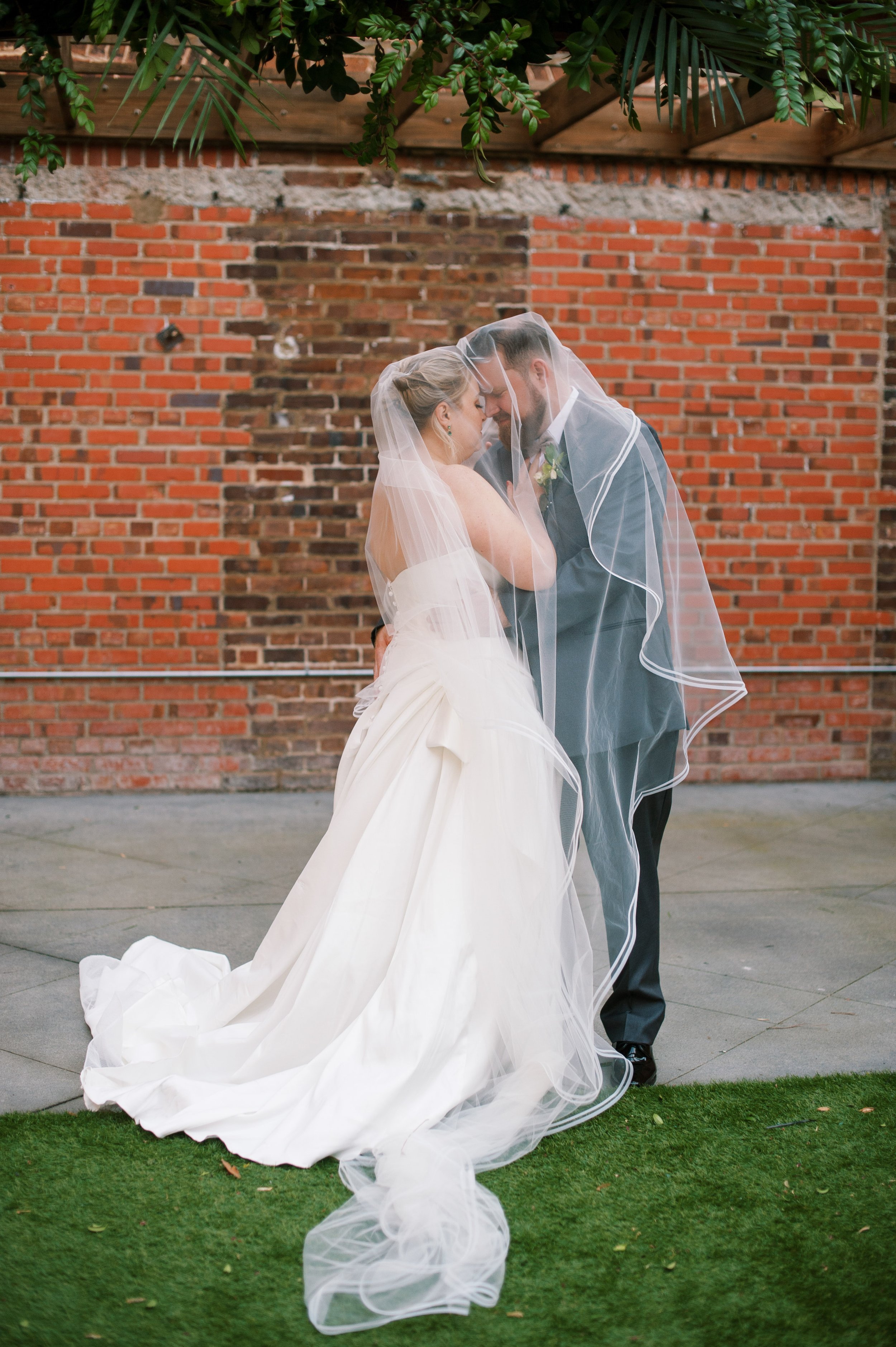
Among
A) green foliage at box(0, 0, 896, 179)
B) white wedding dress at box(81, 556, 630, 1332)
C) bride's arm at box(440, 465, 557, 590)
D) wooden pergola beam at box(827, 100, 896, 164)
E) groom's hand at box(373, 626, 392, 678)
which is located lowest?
white wedding dress at box(81, 556, 630, 1332)

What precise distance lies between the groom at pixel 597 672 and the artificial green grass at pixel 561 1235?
41cm

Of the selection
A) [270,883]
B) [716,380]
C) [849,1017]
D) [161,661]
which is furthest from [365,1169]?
[716,380]

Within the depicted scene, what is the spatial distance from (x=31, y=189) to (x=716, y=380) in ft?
11.7

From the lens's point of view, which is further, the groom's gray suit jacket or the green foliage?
the groom's gray suit jacket

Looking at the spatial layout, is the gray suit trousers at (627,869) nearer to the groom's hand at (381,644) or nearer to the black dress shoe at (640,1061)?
the black dress shoe at (640,1061)

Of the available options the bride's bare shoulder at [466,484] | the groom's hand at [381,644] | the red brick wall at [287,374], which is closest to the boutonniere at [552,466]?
the bride's bare shoulder at [466,484]

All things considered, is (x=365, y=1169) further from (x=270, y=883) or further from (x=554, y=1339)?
(x=270, y=883)

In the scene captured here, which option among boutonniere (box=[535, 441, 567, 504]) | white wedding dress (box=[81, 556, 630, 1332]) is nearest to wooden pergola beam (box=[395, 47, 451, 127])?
boutonniere (box=[535, 441, 567, 504])

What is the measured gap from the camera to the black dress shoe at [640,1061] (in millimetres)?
3002

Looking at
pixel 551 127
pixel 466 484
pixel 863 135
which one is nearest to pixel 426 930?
pixel 466 484

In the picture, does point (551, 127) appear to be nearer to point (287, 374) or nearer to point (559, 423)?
point (287, 374)

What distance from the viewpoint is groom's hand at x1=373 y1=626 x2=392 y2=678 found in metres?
3.38

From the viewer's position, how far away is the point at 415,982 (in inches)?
110

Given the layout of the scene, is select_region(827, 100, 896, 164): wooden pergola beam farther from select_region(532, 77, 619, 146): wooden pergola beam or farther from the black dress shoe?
the black dress shoe
